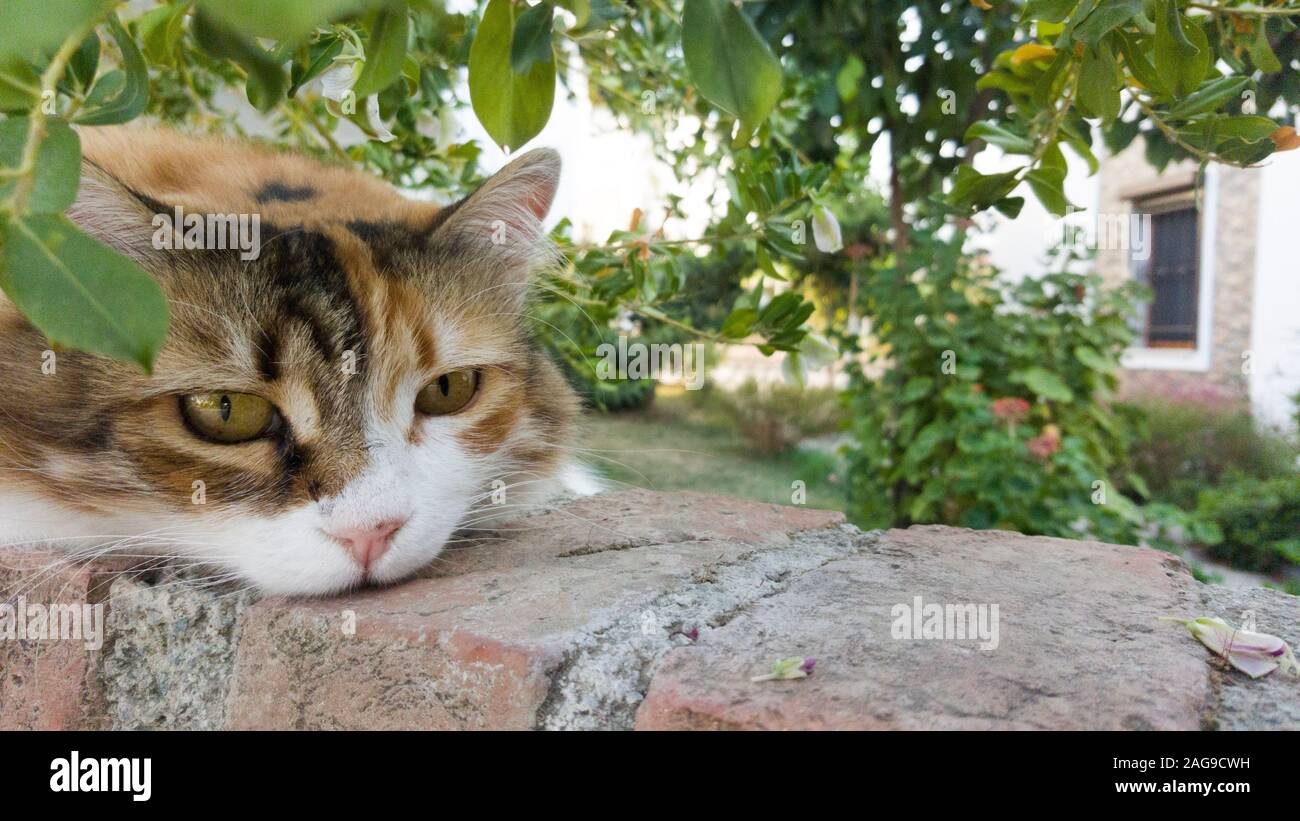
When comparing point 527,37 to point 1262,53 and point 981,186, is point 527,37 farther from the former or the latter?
point 1262,53

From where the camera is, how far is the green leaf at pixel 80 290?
0.58 meters

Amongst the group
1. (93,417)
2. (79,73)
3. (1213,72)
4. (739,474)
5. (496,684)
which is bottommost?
(739,474)

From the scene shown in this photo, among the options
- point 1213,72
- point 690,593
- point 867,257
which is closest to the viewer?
point 690,593

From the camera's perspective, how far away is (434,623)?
108 centimetres

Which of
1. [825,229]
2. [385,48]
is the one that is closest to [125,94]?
[385,48]

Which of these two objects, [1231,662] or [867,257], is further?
[867,257]

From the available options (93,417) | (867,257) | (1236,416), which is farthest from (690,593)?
(1236,416)

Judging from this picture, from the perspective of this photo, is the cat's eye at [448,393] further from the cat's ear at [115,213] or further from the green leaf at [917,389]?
the green leaf at [917,389]

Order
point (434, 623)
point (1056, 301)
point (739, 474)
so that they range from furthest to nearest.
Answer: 1. point (739, 474)
2. point (1056, 301)
3. point (434, 623)

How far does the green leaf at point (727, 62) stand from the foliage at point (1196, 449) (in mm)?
5432

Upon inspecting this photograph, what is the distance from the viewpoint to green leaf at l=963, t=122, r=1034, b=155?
1397 mm

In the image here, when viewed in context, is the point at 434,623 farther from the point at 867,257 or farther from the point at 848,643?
the point at 867,257

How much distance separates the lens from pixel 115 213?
1279mm
